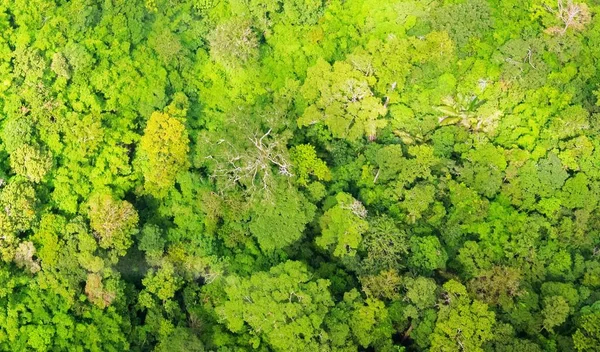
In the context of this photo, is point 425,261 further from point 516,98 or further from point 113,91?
point 113,91

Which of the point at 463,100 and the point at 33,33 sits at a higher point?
the point at 33,33

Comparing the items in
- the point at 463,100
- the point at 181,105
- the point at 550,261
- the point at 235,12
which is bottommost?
the point at 550,261

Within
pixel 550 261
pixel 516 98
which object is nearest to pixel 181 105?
pixel 516 98

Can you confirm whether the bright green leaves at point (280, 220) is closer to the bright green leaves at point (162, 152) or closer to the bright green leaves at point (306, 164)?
the bright green leaves at point (306, 164)

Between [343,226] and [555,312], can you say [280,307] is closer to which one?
[343,226]

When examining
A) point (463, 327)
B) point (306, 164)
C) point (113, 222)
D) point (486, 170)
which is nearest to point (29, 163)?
point (113, 222)

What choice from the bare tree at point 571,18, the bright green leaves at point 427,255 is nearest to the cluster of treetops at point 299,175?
the bright green leaves at point 427,255

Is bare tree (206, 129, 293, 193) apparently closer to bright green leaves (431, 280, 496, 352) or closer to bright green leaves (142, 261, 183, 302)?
bright green leaves (142, 261, 183, 302)
